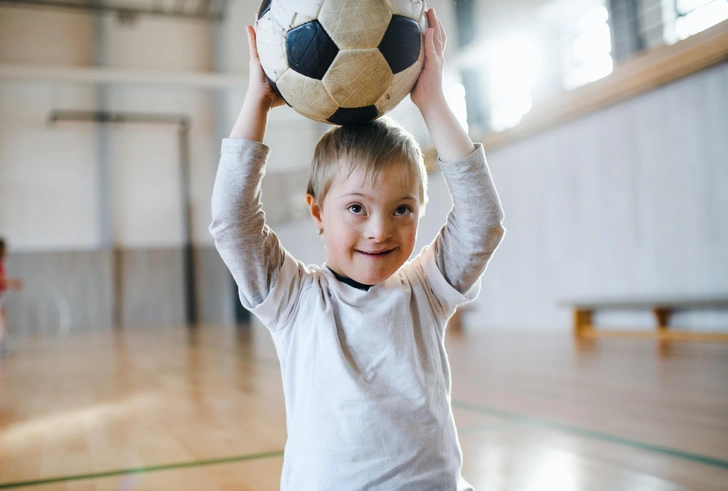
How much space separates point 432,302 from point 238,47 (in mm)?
9636

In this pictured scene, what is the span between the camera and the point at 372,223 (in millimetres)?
951

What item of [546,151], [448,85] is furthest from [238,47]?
[546,151]

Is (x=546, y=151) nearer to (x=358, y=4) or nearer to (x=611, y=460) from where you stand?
(x=611, y=460)

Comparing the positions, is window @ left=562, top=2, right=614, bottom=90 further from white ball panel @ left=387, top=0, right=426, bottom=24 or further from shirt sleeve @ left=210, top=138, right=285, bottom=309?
shirt sleeve @ left=210, top=138, right=285, bottom=309

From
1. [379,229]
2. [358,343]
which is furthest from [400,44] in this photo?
[358,343]

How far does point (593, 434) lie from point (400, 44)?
49.8 inches

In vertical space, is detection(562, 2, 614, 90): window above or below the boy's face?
above

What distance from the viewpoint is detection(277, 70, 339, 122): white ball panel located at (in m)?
0.99

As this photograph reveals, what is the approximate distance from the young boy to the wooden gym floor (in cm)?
53

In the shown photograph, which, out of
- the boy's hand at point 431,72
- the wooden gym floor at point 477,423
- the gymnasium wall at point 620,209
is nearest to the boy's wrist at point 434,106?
the boy's hand at point 431,72

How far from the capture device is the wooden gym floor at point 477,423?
150 cm

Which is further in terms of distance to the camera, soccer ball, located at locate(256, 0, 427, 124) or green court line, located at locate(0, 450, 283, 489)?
green court line, located at locate(0, 450, 283, 489)

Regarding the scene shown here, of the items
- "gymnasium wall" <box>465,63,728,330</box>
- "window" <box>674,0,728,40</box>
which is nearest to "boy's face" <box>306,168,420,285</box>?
"gymnasium wall" <box>465,63,728,330</box>

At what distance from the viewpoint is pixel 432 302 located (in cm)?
103
